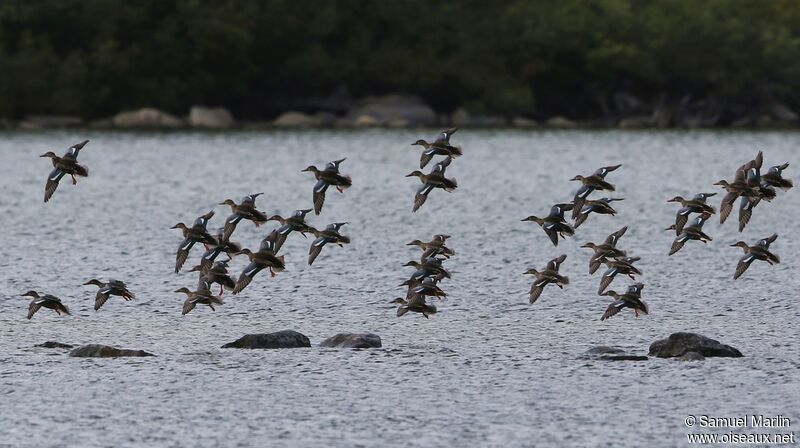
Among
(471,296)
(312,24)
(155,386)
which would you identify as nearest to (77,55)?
(312,24)

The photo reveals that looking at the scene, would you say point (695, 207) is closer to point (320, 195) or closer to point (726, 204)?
point (726, 204)

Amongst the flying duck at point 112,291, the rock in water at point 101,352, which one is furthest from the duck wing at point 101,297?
the rock in water at point 101,352

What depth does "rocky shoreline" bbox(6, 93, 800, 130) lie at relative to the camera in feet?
432

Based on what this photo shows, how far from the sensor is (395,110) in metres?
137

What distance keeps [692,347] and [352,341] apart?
682cm

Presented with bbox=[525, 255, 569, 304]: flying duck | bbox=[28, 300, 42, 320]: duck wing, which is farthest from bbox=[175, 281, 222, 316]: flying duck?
bbox=[525, 255, 569, 304]: flying duck

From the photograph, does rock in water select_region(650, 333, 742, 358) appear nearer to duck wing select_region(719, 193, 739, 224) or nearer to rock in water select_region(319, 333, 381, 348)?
duck wing select_region(719, 193, 739, 224)

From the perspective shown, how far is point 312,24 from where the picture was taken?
13862 cm

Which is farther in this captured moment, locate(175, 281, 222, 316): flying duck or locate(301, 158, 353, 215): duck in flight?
locate(175, 281, 222, 316): flying duck

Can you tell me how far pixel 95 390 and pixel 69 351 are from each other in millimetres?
3824

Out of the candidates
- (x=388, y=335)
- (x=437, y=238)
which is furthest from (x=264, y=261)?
(x=437, y=238)

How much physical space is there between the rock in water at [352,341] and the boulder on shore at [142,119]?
323ft

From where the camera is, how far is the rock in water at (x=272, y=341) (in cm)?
3347

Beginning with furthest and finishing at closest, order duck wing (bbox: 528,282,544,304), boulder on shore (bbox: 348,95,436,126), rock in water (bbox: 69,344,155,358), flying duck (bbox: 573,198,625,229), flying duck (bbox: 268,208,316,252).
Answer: boulder on shore (bbox: 348,95,436,126) → duck wing (bbox: 528,282,544,304) → flying duck (bbox: 573,198,625,229) → flying duck (bbox: 268,208,316,252) → rock in water (bbox: 69,344,155,358)
